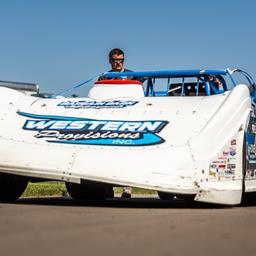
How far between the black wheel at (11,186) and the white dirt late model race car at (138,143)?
2 cm

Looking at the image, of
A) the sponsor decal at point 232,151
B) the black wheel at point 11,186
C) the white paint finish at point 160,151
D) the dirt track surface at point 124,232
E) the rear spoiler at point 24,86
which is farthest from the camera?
the rear spoiler at point 24,86

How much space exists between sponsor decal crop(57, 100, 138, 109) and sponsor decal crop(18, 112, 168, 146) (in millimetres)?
315

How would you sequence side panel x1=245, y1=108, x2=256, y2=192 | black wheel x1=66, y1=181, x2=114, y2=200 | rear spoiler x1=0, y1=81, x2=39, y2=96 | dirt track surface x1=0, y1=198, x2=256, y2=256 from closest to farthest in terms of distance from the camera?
dirt track surface x1=0, y1=198, x2=256, y2=256, side panel x1=245, y1=108, x2=256, y2=192, rear spoiler x1=0, y1=81, x2=39, y2=96, black wheel x1=66, y1=181, x2=114, y2=200

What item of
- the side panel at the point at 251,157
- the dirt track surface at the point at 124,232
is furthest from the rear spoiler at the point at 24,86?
the side panel at the point at 251,157

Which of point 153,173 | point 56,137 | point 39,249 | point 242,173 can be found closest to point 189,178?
point 153,173

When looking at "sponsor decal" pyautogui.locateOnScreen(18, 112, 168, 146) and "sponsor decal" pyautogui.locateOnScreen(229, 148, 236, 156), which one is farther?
"sponsor decal" pyautogui.locateOnScreen(229, 148, 236, 156)

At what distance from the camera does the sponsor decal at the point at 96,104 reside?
735 centimetres

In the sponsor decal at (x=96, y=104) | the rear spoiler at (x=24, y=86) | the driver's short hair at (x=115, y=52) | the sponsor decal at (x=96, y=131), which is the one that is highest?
the driver's short hair at (x=115, y=52)

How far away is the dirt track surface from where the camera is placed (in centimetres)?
349

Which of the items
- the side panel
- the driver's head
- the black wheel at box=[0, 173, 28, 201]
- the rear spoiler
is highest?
the driver's head

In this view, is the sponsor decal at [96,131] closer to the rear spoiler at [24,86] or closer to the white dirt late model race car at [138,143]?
the white dirt late model race car at [138,143]

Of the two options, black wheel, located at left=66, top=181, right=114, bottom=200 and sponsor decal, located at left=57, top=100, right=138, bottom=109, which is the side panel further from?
black wheel, located at left=66, top=181, right=114, bottom=200

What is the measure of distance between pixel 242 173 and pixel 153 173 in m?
1.15

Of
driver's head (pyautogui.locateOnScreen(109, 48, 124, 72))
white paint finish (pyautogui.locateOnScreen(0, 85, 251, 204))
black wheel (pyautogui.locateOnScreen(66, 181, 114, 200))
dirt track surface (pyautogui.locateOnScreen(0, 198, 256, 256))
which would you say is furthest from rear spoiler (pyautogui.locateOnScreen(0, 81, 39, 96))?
dirt track surface (pyautogui.locateOnScreen(0, 198, 256, 256))
